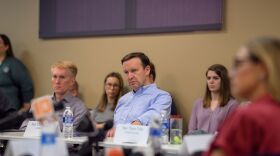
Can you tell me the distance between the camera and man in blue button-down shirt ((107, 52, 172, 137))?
Result: 3.46 metres

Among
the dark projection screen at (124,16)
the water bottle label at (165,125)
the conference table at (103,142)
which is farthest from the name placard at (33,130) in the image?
the dark projection screen at (124,16)

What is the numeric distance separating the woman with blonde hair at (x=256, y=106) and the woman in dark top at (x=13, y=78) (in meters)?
3.86

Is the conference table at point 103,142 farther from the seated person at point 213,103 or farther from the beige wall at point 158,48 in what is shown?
the beige wall at point 158,48

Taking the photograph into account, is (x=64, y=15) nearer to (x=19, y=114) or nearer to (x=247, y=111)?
(x=19, y=114)

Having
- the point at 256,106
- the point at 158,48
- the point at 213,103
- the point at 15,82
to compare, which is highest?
the point at 158,48

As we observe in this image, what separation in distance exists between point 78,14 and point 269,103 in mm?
3827

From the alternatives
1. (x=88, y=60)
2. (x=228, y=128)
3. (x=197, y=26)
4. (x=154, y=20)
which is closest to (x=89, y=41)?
(x=88, y=60)

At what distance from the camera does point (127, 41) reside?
15.1 feet

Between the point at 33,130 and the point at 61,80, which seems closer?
the point at 33,130

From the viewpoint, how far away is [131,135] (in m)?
2.67

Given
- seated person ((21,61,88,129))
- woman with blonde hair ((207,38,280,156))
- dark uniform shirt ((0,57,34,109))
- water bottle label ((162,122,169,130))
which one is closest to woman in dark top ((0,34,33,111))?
dark uniform shirt ((0,57,34,109))

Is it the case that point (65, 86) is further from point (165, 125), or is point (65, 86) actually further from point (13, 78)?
point (13, 78)

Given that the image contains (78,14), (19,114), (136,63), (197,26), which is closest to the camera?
(19,114)

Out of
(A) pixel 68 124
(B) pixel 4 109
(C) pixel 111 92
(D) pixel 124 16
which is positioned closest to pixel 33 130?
(A) pixel 68 124
